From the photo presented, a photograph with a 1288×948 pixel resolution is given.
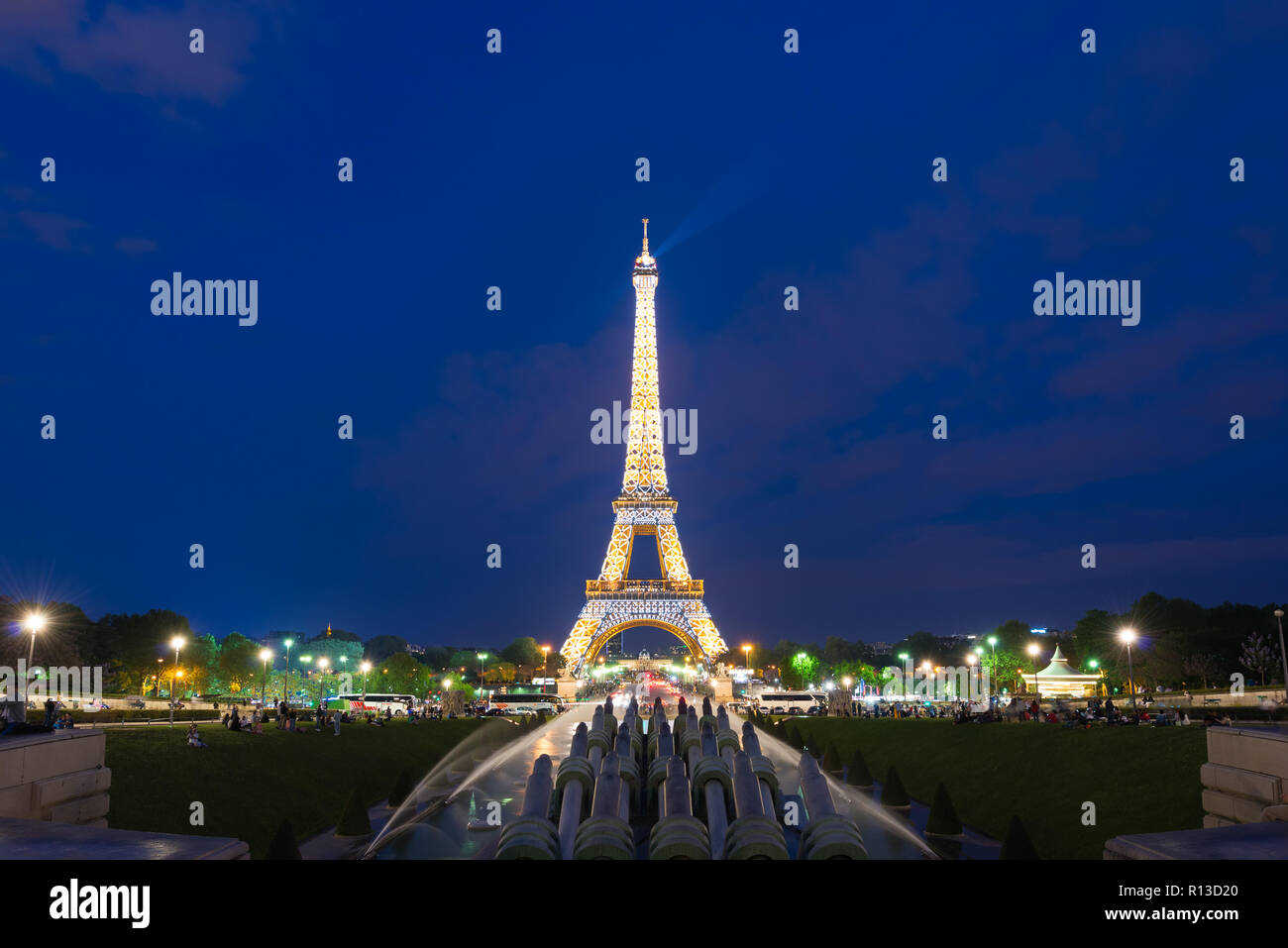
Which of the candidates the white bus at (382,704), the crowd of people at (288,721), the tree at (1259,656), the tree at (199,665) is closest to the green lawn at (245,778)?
the crowd of people at (288,721)

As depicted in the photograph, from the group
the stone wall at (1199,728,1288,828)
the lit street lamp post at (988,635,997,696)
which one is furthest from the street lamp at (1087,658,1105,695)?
the stone wall at (1199,728,1288,828)

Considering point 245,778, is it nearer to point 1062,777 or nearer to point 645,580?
point 1062,777

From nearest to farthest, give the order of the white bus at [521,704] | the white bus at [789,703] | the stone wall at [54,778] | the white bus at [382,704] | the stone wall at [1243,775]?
the stone wall at [54,778], the stone wall at [1243,775], the white bus at [382,704], the white bus at [521,704], the white bus at [789,703]

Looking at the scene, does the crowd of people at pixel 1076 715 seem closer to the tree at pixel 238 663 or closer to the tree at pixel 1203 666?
the tree at pixel 1203 666

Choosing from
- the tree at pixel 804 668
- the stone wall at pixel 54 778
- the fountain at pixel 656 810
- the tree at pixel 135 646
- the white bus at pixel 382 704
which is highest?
the stone wall at pixel 54 778

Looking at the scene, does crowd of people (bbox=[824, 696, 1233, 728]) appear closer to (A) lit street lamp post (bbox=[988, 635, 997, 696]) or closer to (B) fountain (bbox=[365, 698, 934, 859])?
(B) fountain (bbox=[365, 698, 934, 859])
